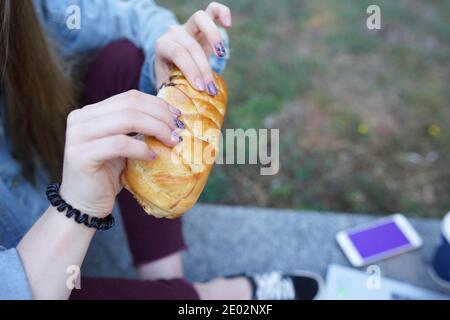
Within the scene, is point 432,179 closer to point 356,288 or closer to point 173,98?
point 356,288

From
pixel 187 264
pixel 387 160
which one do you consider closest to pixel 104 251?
pixel 187 264

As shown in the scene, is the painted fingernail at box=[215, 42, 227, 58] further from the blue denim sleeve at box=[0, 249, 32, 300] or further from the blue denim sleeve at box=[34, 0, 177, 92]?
the blue denim sleeve at box=[0, 249, 32, 300]

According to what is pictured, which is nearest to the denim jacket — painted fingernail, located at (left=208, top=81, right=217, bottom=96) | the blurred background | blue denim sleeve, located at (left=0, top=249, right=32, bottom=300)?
blue denim sleeve, located at (left=0, top=249, right=32, bottom=300)

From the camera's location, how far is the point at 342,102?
8.50 ft

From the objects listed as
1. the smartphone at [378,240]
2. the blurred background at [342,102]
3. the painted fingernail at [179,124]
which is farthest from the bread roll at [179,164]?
the blurred background at [342,102]

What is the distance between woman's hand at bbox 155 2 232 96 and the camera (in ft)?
3.71

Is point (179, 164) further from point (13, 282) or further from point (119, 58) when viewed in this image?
point (119, 58)

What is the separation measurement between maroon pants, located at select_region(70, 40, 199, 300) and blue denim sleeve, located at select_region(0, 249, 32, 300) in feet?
1.22

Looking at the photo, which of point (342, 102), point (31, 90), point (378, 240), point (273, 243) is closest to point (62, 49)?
point (31, 90)

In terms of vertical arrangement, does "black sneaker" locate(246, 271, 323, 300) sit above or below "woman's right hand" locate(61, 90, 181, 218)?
Answer: below

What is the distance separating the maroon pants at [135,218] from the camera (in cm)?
136

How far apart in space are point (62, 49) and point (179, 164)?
0.74 meters

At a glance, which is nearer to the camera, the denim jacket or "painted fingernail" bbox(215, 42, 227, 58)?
the denim jacket

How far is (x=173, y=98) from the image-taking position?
42.2 inches
